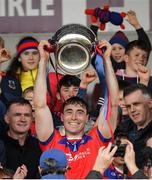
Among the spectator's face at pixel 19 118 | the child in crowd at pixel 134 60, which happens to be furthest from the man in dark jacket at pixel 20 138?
the child in crowd at pixel 134 60

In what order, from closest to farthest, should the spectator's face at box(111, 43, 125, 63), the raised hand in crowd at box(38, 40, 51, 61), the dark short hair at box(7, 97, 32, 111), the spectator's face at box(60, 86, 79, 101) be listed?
the raised hand in crowd at box(38, 40, 51, 61), the dark short hair at box(7, 97, 32, 111), the spectator's face at box(60, 86, 79, 101), the spectator's face at box(111, 43, 125, 63)

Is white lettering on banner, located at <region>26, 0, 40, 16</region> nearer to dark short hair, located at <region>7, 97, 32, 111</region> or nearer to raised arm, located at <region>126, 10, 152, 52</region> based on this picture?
raised arm, located at <region>126, 10, 152, 52</region>

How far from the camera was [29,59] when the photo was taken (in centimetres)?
1122

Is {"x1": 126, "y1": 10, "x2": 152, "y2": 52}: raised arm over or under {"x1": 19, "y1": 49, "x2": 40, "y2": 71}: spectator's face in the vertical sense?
over

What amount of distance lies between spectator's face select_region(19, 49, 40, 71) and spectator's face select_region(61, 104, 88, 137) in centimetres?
186

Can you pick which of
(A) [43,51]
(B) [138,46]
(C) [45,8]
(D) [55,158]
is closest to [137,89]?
(B) [138,46]

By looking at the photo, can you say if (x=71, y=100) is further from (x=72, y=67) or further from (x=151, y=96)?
(x=151, y=96)

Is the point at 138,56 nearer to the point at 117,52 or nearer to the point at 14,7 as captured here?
the point at 117,52

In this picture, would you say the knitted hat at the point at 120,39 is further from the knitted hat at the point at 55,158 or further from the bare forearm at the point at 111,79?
the knitted hat at the point at 55,158

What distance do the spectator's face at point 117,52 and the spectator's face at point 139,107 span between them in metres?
1.42

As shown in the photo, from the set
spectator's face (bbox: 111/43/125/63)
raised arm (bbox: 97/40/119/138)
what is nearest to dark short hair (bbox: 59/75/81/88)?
spectator's face (bbox: 111/43/125/63)

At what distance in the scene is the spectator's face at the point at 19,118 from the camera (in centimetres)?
1003

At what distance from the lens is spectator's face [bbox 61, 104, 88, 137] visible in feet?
30.5

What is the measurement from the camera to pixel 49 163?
26.6ft
